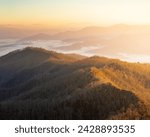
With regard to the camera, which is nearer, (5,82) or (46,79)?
(46,79)

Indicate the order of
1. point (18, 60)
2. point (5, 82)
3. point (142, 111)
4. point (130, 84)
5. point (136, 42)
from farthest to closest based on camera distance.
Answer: point (18, 60) → point (5, 82) → point (136, 42) → point (130, 84) → point (142, 111)

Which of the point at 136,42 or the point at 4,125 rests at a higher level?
the point at 136,42

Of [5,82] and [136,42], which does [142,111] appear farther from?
[5,82]

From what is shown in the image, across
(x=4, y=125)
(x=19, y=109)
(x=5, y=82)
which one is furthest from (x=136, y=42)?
(x=4, y=125)

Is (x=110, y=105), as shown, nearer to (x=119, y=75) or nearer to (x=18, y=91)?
(x=119, y=75)

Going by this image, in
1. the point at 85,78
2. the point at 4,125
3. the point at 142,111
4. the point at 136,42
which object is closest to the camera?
the point at 4,125

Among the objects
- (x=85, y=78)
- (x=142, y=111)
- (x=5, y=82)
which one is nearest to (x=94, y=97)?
(x=142, y=111)
